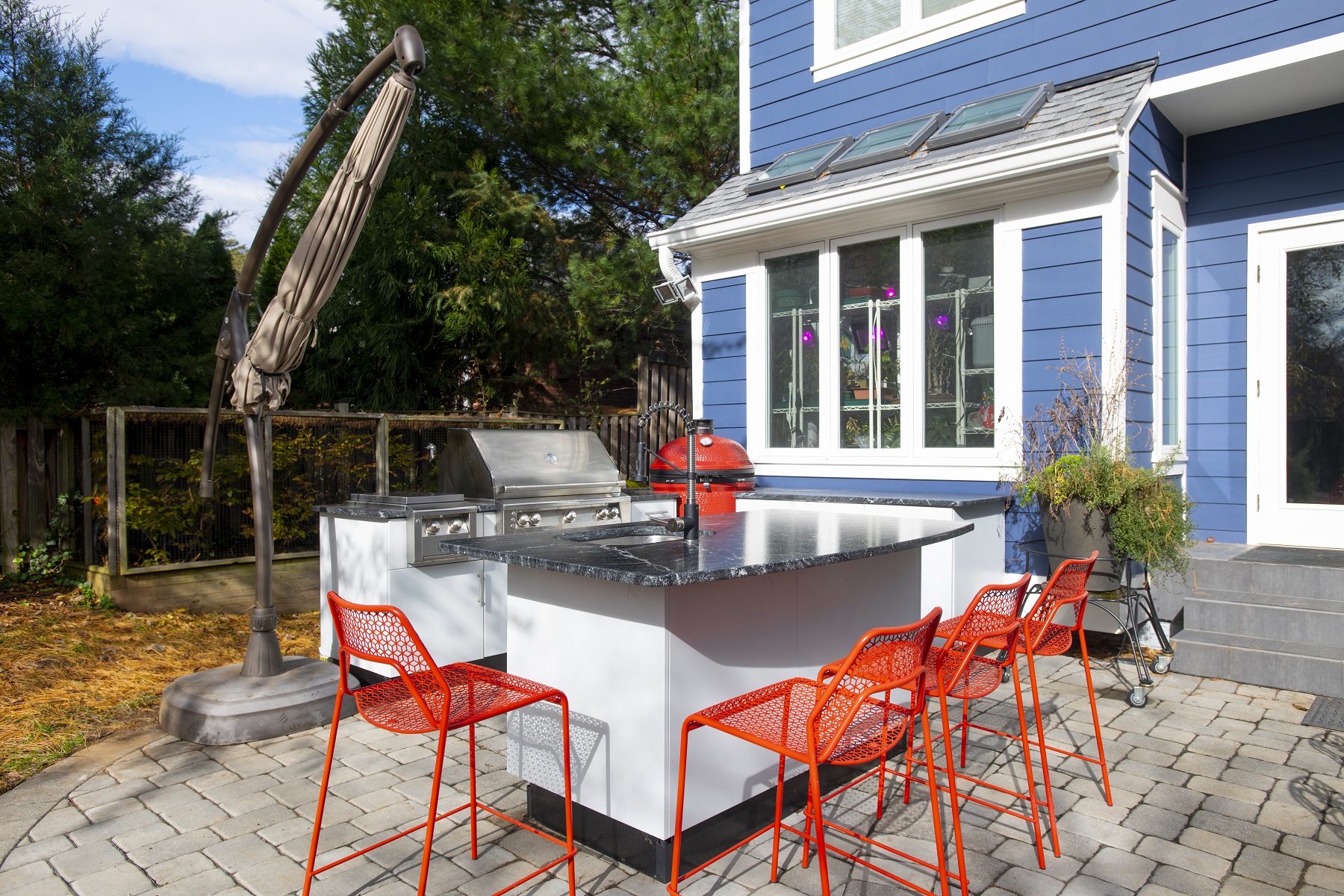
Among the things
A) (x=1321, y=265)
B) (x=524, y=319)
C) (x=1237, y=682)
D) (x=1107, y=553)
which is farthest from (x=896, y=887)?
(x=524, y=319)

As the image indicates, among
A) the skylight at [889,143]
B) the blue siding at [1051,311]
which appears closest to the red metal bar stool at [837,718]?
the blue siding at [1051,311]

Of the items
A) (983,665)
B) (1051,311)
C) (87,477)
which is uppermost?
(1051,311)

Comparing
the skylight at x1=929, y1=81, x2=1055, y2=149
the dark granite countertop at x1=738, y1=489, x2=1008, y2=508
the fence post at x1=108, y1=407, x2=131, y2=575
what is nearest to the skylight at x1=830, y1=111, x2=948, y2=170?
the skylight at x1=929, y1=81, x2=1055, y2=149

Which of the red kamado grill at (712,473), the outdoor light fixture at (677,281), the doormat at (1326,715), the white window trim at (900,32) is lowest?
the doormat at (1326,715)

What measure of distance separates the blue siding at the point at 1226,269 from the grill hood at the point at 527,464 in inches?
155

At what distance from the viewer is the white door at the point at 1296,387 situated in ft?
17.0

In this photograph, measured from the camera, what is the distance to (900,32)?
248 inches

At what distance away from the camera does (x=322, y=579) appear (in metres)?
4.80

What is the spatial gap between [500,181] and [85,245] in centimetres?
416

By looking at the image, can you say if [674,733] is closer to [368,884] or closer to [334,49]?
[368,884]

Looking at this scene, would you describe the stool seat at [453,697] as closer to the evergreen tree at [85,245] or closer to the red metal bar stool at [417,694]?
the red metal bar stool at [417,694]

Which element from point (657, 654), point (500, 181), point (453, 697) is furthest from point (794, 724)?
point (500, 181)

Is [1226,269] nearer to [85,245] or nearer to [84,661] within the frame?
[84,661]

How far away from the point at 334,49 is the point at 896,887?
10623mm
